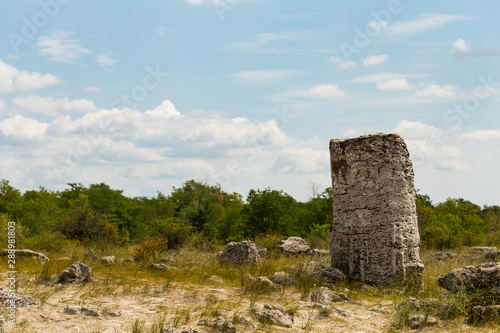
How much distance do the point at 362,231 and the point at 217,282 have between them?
3174 millimetres

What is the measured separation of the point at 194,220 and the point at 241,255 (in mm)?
10416

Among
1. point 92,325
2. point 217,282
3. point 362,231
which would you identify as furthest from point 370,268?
point 92,325

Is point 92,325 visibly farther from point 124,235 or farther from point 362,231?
point 124,235

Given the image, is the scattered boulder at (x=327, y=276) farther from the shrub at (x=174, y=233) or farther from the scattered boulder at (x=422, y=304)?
the shrub at (x=174, y=233)

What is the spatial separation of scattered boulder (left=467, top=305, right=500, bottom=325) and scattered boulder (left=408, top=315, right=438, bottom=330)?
60 cm

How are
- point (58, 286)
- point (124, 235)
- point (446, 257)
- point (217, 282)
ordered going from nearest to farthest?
point (58, 286) → point (217, 282) → point (446, 257) → point (124, 235)

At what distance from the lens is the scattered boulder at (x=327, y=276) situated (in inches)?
376

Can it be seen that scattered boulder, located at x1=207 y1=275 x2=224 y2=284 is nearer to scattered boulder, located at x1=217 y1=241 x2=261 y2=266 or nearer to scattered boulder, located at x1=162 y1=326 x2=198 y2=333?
scattered boulder, located at x1=217 y1=241 x2=261 y2=266

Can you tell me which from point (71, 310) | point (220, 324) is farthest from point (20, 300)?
point (220, 324)

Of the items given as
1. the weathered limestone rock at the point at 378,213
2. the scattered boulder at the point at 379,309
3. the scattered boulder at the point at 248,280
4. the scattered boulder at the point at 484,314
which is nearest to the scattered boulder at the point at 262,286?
the scattered boulder at the point at 248,280

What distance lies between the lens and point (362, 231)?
32.4ft

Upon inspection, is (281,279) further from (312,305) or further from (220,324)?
(220,324)

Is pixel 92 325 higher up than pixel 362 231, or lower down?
lower down

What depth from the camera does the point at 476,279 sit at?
7.39m
